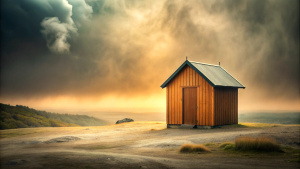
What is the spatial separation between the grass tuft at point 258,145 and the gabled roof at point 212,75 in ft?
38.1

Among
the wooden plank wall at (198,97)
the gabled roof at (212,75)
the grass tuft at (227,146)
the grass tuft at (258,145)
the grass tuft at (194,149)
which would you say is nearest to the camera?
the grass tuft at (258,145)

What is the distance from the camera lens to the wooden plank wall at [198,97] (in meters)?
26.8

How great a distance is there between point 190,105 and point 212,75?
3.16m

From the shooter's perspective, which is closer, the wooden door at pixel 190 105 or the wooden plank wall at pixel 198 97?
the wooden plank wall at pixel 198 97

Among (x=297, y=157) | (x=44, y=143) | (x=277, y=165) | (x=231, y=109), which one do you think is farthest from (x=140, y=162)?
(x=231, y=109)

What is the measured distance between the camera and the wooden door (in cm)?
2750

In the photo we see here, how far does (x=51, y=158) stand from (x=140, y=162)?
3335mm

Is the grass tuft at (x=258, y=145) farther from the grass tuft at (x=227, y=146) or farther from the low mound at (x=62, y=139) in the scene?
the low mound at (x=62, y=139)

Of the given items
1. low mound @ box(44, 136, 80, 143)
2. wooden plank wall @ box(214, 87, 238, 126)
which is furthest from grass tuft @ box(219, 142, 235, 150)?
wooden plank wall @ box(214, 87, 238, 126)

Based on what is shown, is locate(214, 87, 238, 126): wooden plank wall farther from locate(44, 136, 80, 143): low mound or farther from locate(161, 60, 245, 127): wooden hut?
locate(44, 136, 80, 143): low mound

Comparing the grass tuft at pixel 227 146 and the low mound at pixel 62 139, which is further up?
the grass tuft at pixel 227 146

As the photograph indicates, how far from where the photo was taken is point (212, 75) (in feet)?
93.1

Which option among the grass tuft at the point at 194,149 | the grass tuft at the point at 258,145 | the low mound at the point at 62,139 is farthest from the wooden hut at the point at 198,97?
the grass tuft at the point at 194,149

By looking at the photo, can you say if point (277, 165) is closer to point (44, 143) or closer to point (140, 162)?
point (140, 162)
